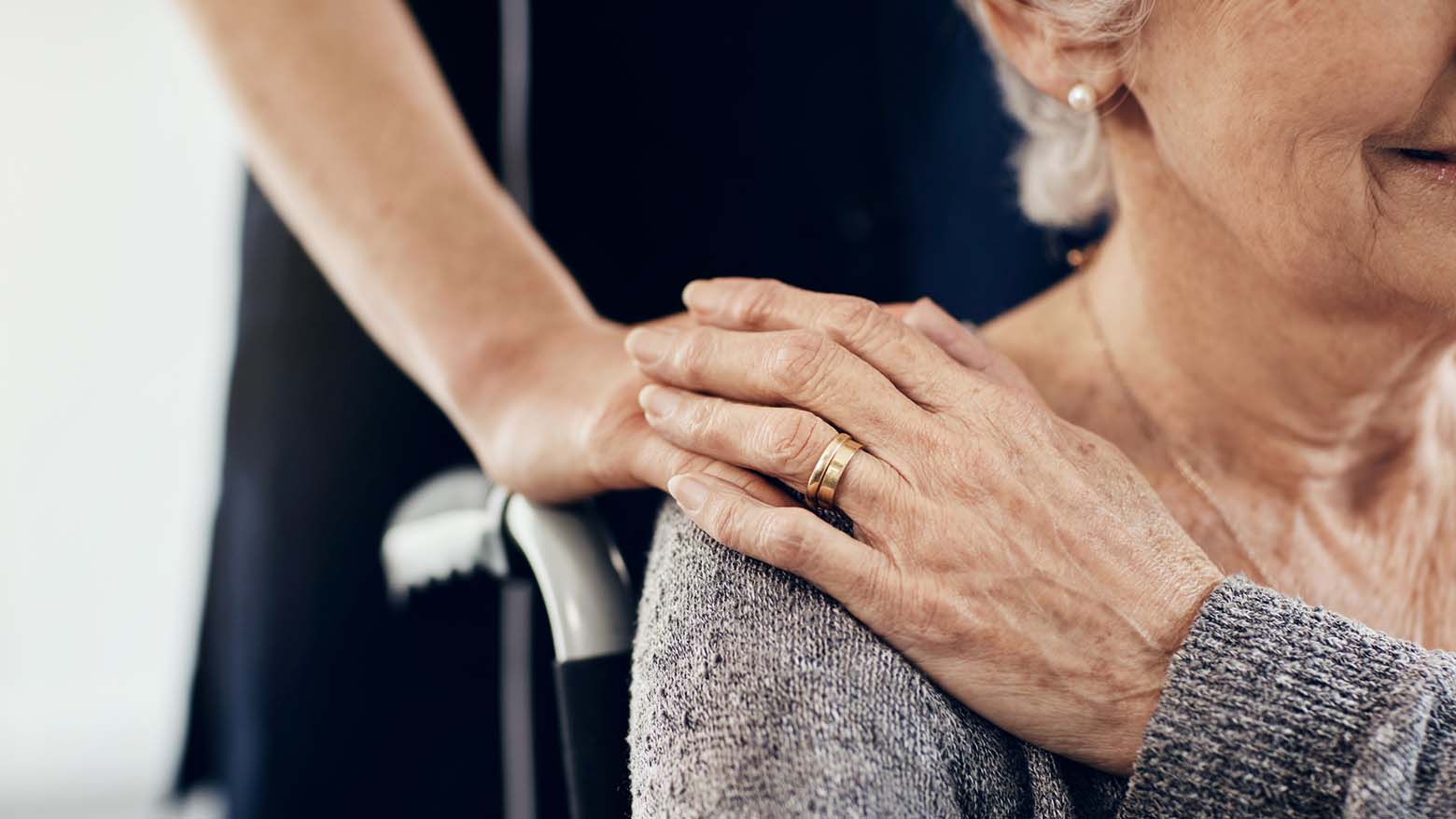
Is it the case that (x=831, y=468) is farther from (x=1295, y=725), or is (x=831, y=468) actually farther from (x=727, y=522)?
(x=1295, y=725)

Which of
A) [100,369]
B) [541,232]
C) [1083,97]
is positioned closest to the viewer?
[1083,97]

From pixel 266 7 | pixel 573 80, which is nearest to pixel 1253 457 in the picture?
pixel 573 80

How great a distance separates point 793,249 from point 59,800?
273 cm

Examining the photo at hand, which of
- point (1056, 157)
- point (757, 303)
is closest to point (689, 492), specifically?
point (757, 303)

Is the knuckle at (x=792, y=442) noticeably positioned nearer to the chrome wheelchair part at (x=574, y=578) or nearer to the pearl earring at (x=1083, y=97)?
the chrome wheelchair part at (x=574, y=578)

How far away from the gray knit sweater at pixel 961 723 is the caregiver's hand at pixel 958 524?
0.03m

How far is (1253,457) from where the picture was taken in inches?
Result: 39.9

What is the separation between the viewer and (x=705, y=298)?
805mm

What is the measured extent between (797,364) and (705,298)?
104 millimetres

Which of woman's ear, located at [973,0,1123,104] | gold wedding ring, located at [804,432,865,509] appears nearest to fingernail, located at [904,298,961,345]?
gold wedding ring, located at [804,432,865,509]

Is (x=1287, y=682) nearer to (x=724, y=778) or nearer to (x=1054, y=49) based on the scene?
(x=724, y=778)

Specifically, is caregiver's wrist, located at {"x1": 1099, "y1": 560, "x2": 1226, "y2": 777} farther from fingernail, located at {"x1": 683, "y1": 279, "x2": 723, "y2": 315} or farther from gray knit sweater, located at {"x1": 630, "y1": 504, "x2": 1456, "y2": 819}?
fingernail, located at {"x1": 683, "y1": 279, "x2": 723, "y2": 315}

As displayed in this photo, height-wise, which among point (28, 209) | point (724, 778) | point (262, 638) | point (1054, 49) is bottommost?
point (724, 778)

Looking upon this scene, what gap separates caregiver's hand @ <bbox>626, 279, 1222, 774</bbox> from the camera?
0.69 meters
